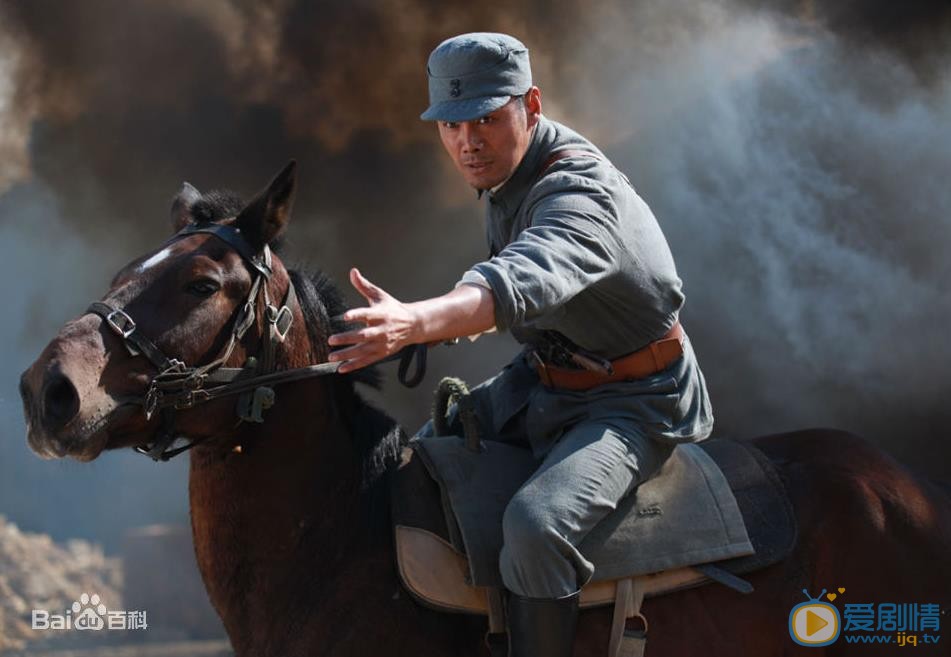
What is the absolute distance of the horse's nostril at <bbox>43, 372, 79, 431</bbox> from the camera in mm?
2691

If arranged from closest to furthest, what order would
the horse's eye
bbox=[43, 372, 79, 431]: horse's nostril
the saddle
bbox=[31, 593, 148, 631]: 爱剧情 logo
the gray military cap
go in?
1. bbox=[43, 372, 79, 431]: horse's nostril
2. the horse's eye
3. the saddle
4. the gray military cap
5. bbox=[31, 593, 148, 631]: 爱剧情 logo

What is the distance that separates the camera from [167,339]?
290 cm

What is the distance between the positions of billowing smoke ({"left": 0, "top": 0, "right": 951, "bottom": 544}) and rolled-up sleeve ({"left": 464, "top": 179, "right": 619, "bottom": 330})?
4.77 meters

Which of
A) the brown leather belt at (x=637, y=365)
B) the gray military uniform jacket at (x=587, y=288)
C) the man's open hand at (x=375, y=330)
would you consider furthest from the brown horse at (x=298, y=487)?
the man's open hand at (x=375, y=330)

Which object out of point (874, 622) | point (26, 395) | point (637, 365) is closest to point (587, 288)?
point (637, 365)

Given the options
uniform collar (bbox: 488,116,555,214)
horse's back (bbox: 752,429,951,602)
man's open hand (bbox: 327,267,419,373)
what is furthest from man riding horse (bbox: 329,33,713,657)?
horse's back (bbox: 752,429,951,602)

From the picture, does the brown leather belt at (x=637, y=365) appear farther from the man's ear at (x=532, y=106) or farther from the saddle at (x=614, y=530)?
the man's ear at (x=532, y=106)

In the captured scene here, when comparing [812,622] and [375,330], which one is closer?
[375,330]

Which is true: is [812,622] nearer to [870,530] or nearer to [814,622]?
[814,622]

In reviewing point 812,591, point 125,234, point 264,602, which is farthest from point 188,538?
point 812,591

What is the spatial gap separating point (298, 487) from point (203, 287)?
0.65 metres

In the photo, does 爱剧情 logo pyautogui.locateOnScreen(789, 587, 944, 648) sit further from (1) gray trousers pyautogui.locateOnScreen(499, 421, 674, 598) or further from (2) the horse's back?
(1) gray trousers pyautogui.locateOnScreen(499, 421, 674, 598)

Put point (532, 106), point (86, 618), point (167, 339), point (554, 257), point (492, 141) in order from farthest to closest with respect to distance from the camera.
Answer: point (86, 618) → point (532, 106) → point (492, 141) → point (167, 339) → point (554, 257)

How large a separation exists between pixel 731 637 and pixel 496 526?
0.78m
